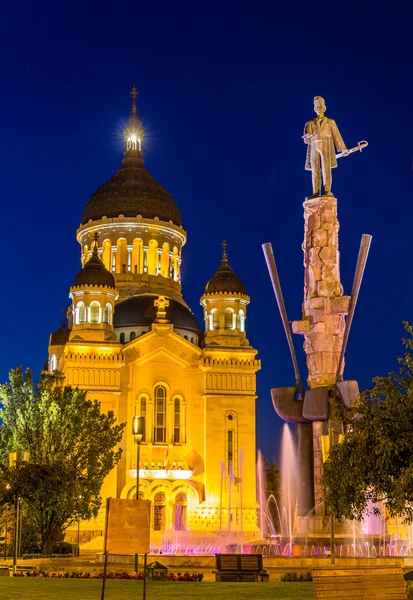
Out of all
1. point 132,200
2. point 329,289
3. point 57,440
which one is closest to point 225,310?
point 132,200

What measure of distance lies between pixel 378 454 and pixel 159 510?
1411 inches

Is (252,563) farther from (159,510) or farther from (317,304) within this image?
(159,510)

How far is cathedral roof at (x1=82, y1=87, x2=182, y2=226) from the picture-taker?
66.1 meters

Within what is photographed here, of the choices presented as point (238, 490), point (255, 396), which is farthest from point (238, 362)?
point (238, 490)

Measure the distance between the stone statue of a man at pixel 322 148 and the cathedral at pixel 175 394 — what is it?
25096 millimetres

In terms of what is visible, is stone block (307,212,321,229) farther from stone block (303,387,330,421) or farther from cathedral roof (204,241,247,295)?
cathedral roof (204,241,247,295)

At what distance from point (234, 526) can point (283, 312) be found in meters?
26.0

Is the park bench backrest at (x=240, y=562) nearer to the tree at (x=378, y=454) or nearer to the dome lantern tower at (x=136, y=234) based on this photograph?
the tree at (x=378, y=454)

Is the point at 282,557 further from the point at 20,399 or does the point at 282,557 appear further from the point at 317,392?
the point at 20,399

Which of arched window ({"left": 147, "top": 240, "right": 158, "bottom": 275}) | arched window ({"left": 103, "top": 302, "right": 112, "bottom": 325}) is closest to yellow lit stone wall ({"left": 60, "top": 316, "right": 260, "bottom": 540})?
arched window ({"left": 103, "top": 302, "right": 112, "bottom": 325})

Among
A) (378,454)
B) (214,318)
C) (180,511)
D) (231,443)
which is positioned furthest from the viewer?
(214,318)

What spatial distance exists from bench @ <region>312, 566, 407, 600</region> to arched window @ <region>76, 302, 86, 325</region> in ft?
139

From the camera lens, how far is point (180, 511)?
52.2 m

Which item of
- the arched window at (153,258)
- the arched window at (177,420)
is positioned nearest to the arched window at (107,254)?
the arched window at (153,258)
